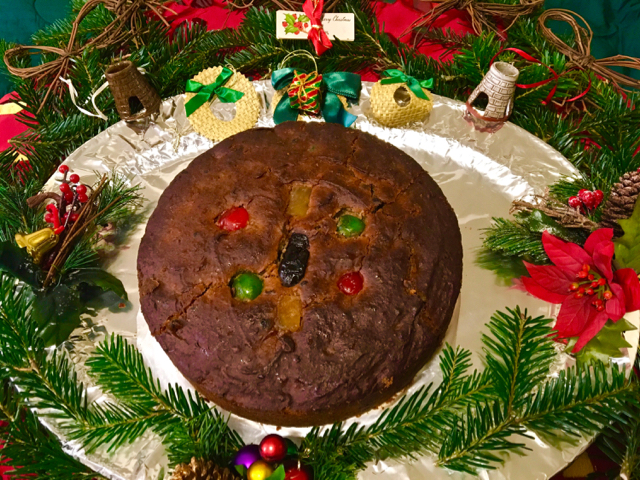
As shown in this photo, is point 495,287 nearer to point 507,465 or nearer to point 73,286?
point 507,465

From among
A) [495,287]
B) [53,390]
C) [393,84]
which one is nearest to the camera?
[53,390]

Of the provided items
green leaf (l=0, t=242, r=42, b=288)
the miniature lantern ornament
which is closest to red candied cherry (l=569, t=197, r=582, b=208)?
the miniature lantern ornament

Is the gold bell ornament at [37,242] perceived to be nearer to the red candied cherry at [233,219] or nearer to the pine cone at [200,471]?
the red candied cherry at [233,219]

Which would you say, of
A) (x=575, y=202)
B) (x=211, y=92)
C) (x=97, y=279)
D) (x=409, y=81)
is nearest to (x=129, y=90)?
(x=211, y=92)

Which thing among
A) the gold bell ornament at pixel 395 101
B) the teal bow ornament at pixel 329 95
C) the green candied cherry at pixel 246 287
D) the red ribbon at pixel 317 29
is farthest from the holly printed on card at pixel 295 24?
the green candied cherry at pixel 246 287

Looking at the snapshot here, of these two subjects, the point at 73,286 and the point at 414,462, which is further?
the point at 73,286

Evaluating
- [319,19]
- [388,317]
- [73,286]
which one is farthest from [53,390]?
[319,19]

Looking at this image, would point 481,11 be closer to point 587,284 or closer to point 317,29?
point 317,29
